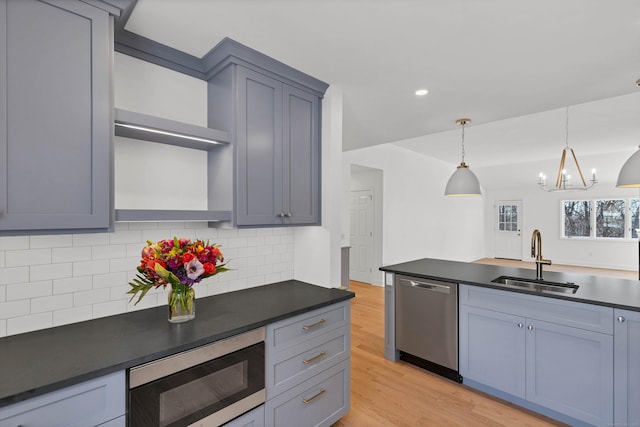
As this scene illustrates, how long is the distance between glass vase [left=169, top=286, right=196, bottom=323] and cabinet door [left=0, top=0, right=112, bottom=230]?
454 mm

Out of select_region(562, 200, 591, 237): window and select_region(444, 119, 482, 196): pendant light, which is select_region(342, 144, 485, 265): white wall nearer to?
select_region(444, 119, 482, 196): pendant light

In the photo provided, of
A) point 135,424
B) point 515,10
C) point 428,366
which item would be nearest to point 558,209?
point 428,366

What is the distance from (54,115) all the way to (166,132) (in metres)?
0.45

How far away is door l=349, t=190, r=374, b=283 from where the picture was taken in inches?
243

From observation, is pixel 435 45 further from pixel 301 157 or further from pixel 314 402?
pixel 314 402

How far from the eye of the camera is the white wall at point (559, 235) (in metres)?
7.98

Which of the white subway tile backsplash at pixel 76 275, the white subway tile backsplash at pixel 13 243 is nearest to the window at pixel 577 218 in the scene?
the white subway tile backsplash at pixel 76 275

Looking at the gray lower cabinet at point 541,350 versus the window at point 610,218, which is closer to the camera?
the gray lower cabinet at point 541,350

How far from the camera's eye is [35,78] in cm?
121

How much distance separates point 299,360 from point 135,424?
2.73 feet

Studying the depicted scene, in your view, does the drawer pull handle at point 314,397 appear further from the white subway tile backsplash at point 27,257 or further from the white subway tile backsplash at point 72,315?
the white subway tile backsplash at point 27,257

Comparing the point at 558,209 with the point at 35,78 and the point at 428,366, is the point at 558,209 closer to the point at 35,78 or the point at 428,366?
the point at 428,366

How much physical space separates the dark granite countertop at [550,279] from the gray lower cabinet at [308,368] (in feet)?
3.77

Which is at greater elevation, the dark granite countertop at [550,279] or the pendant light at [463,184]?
the pendant light at [463,184]
